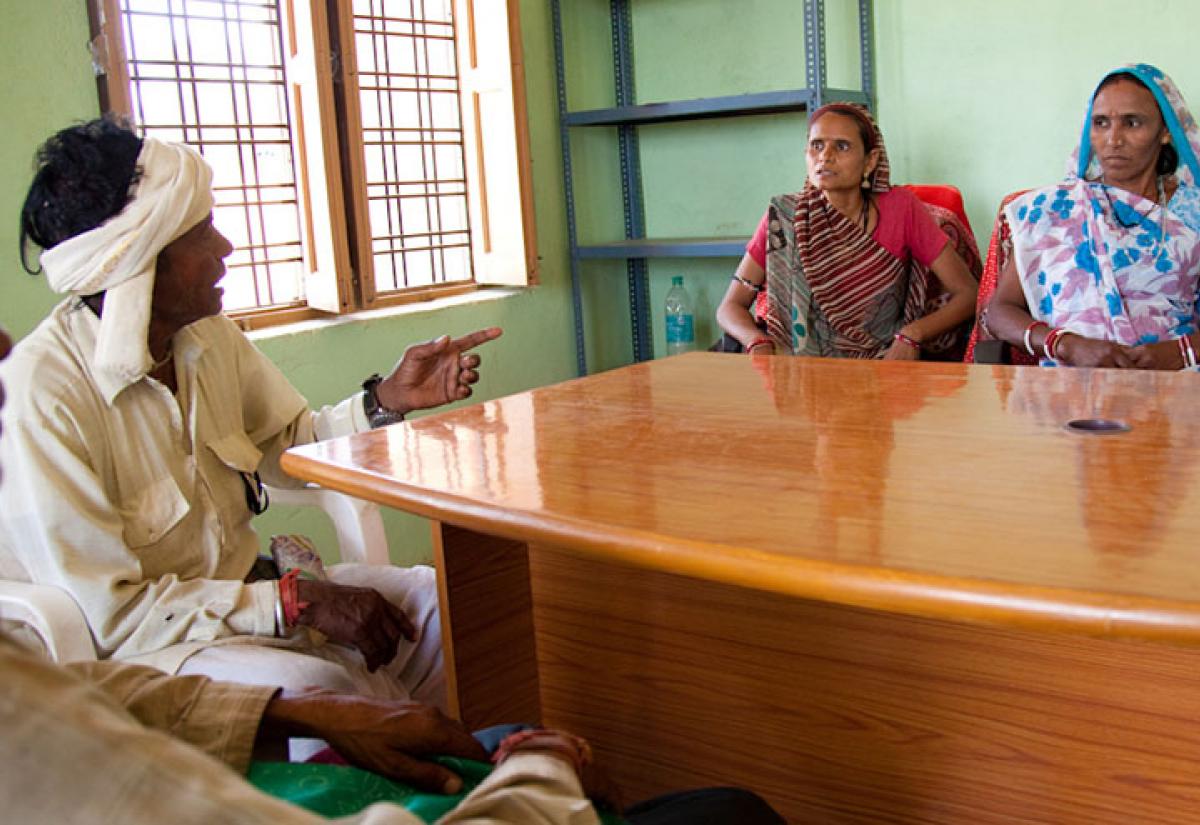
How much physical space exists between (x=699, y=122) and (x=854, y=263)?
116cm

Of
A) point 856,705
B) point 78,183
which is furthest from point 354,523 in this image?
point 856,705

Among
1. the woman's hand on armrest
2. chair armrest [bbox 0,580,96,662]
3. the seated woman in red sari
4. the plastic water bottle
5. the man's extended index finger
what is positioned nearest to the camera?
chair armrest [bbox 0,580,96,662]

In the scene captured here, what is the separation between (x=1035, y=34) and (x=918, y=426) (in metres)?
2.37

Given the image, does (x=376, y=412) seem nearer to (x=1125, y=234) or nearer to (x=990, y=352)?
(x=990, y=352)

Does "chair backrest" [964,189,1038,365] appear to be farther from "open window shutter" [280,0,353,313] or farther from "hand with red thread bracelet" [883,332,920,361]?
"open window shutter" [280,0,353,313]

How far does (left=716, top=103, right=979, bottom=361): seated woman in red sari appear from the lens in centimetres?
327

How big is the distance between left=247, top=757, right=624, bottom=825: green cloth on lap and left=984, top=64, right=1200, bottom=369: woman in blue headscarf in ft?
6.88

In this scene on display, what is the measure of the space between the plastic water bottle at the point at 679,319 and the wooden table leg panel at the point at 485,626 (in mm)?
2566

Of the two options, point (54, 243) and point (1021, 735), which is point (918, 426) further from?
point (54, 243)

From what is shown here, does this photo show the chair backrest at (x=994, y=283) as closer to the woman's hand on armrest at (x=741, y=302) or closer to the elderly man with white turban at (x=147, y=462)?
the woman's hand on armrest at (x=741, y=302)

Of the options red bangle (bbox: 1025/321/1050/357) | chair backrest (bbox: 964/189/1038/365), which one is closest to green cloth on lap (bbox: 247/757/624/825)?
red bangle (bbox: 1025/321/1050/357)

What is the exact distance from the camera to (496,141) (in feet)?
12.8

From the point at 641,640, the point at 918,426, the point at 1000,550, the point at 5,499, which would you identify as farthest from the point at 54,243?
the point at 1000,550

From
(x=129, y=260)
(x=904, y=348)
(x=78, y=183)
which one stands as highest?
(x=78, y=183)
